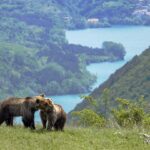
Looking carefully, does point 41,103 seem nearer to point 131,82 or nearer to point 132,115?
point 132,115

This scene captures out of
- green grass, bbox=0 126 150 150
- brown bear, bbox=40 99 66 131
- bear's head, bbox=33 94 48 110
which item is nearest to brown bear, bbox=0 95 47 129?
bear's head, bbox=33 94 48 110

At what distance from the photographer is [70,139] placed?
42.0 ft

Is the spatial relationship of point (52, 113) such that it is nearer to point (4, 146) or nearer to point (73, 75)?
point (4, 146)

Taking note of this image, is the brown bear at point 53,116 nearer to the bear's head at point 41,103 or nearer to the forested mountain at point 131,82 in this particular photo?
the bear's head at point 41,103

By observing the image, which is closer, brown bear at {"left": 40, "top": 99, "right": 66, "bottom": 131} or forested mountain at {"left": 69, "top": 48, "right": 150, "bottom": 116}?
brown bear at {"left": 40, "top": 99, "right": 66, "bottom": 131}

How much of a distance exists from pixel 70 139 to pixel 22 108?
1.68m

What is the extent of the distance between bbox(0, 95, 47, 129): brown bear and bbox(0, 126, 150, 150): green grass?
0.30 meters

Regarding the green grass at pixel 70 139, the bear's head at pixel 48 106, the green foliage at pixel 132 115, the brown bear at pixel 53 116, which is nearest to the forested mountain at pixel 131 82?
the green foliage at pixel 132 115

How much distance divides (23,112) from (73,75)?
183 m

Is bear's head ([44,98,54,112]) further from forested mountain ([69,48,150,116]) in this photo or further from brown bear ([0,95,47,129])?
forested mountain ([69,48,150,116])

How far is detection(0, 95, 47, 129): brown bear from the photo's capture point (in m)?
13.6

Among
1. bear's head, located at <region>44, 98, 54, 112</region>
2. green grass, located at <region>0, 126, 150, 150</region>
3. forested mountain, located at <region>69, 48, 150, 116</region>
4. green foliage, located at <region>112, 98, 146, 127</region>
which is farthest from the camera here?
forested mountain, located at <region>69, 48, 150, 116</region>

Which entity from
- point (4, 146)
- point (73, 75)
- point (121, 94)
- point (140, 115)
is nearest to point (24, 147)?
point (4, 146)

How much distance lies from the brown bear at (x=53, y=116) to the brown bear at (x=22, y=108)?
14 centimetres
